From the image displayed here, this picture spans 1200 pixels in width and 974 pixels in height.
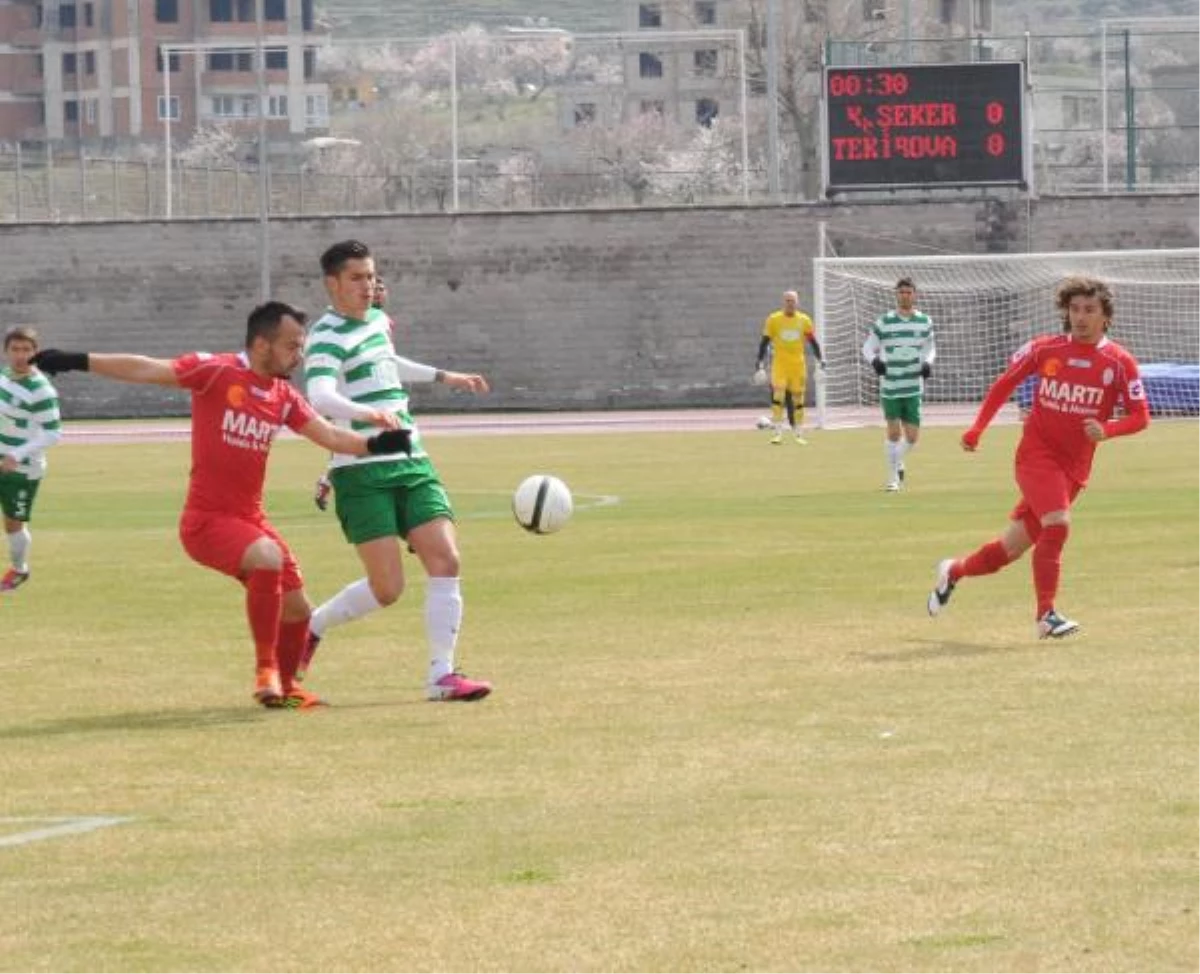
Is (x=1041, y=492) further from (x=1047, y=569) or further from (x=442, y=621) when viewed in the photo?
(x=442, y=621)

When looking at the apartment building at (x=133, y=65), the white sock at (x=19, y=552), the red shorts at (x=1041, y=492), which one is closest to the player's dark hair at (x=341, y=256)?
the red shorts at (x=1041, y=492)

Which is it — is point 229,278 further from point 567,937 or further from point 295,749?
point 567,937

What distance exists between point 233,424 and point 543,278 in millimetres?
46127

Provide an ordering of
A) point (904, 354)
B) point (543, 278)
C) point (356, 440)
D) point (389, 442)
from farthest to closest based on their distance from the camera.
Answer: point (543, 278) < point (904, 354) < point (356, 440) < point (389, 442)

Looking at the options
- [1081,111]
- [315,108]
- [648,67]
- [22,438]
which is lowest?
[22,438]

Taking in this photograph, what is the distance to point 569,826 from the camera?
8781mm

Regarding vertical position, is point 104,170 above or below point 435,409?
above

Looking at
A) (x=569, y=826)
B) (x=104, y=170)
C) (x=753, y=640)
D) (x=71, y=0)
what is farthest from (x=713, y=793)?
(x=71, y=0)

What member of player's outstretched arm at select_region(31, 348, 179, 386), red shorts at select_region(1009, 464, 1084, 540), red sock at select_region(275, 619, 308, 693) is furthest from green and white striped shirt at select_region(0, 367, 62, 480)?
player's outstretched arm at select_region(31, 348, 179, 386)

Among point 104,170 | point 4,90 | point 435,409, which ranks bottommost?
point 435,409

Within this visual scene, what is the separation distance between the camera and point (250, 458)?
12117 millimetres

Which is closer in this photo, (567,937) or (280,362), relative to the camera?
(567,937)

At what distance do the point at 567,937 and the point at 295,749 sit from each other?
12.7 ft

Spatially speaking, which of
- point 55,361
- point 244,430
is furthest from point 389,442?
point 55,361
